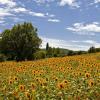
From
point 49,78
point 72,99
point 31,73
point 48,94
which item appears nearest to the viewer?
point 72,99

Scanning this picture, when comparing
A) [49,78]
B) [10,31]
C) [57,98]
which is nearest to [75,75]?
[49,78]

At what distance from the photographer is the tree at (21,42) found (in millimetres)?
78500

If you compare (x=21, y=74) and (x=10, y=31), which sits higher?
(x=10, y=31)

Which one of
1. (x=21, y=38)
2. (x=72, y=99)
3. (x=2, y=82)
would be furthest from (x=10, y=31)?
(x=72, y=99)

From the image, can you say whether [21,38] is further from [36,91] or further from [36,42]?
[36,91]

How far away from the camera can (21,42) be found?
80000 millimetres

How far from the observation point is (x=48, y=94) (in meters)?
12.9

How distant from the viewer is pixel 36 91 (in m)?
13.6

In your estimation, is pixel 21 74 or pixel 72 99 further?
Answer: pixel 21 74

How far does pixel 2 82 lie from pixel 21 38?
63.5 meters

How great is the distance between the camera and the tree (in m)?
78.5

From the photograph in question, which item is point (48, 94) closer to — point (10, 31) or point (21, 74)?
point (21, 74)

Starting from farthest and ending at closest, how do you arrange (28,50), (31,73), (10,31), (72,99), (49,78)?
1. (10,31)
2. (28,50)
3. (31,73)
4. (49,78)
5. (72,99)

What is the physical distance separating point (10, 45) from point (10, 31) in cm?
563
